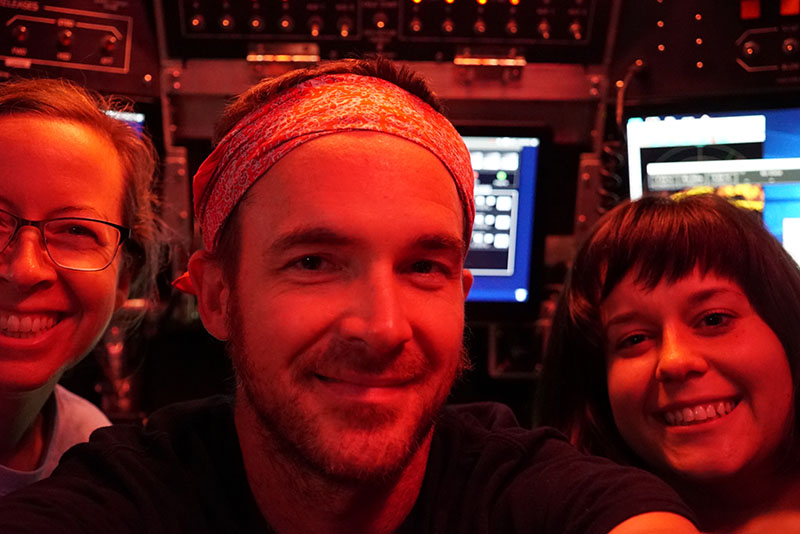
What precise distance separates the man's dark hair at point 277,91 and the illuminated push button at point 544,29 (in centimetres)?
96

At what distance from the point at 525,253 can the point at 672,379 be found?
35.7 inches

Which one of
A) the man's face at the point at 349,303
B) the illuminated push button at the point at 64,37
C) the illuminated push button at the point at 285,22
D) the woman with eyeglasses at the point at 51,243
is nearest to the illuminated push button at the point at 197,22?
the illuminated push button at the point at 285,22

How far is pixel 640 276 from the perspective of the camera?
58.4 inches

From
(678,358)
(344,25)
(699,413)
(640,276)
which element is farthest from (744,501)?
(344,25)

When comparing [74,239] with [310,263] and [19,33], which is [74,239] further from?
[19,33]

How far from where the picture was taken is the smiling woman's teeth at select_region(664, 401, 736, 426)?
141 centimetres

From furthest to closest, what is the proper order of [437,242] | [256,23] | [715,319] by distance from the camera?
[256,23] < [715,319] < [437,242]

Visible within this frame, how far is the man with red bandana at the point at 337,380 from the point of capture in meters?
1.12

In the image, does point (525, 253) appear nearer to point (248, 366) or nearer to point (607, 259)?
point (607, 259)

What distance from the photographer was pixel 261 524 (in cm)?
124

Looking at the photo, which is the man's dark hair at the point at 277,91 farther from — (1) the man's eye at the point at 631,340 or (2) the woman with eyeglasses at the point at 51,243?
(1) the man's eye at the point at 631,340

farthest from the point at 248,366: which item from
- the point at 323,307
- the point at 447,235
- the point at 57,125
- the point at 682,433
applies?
the point at 682,433

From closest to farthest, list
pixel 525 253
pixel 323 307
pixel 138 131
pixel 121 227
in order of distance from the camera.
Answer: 1. pixel 323 307
2. pixel 121 227
3. pixel 138 131
4. pixel 525 253

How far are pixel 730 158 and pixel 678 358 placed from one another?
943 mm
